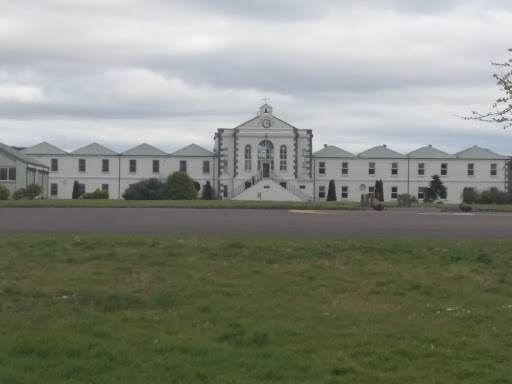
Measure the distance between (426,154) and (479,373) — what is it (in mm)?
86028

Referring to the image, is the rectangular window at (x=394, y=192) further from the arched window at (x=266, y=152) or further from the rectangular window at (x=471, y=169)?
the arched window at (x=266, y=152)

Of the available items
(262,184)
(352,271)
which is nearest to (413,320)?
(352,271)

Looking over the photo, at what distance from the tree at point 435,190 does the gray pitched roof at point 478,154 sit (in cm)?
666

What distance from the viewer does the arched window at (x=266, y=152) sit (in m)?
86.8

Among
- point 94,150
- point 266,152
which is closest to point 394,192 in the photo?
point 266,152

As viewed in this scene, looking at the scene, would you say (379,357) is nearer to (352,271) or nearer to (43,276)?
(352,271)

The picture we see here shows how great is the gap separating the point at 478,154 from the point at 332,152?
1716cm

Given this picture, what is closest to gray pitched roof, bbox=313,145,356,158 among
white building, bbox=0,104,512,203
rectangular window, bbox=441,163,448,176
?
white building, bbox=0,104,512,203

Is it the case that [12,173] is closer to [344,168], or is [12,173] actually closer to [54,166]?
[54,166]

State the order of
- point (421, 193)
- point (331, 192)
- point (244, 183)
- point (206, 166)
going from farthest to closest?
point (206, 166) < point (421, 193) < point (244, 183) < point (331, 192)

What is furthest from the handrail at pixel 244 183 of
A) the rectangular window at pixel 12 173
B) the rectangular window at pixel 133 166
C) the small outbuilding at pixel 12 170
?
the rectangular window at pixel 12 173

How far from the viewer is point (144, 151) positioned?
90.2 meters

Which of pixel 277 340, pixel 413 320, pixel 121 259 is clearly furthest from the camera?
pixel 121 259

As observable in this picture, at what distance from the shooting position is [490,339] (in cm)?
796
